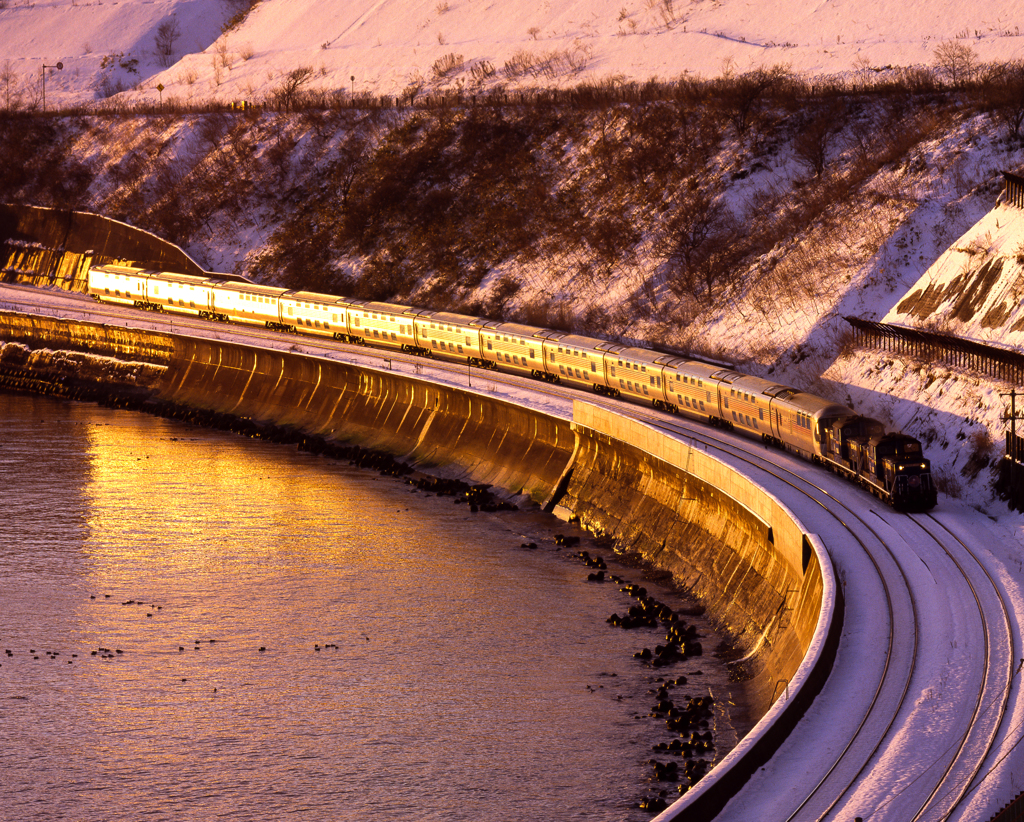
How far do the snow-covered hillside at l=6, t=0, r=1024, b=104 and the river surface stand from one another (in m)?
62.4

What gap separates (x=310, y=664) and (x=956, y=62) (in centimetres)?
7421

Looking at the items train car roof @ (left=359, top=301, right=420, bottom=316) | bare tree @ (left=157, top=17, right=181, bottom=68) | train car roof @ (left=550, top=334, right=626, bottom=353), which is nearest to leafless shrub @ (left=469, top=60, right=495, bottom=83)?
train car roof @ (left=359, top=301, right=420, bottom=316)

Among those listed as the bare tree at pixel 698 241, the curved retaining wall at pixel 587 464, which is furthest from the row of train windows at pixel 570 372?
the bare tree at pixel 698 241

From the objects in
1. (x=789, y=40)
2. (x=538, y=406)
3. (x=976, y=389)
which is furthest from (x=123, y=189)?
(x=976, y=389)

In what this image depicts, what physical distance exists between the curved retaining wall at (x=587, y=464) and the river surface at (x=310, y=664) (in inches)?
91.4

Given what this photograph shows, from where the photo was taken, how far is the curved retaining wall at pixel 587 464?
120 ft

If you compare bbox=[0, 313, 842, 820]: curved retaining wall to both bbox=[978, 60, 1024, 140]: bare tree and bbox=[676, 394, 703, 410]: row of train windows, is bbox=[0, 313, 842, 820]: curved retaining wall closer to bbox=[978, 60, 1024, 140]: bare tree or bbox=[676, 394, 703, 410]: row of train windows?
bbox=[676, 394, 703, 410]: row of train windows

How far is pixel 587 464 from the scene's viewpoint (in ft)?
198

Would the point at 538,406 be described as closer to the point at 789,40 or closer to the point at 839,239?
the point at 839,239

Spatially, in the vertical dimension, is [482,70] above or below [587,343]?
above

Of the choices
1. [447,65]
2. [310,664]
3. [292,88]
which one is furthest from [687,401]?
[292,88]

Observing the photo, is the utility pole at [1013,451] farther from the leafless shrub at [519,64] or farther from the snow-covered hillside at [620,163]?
the leafless shrub at [519,64]

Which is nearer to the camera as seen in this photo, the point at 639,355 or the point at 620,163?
the point at 639,355

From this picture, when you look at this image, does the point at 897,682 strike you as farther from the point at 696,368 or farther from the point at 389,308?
the point at 389,308
